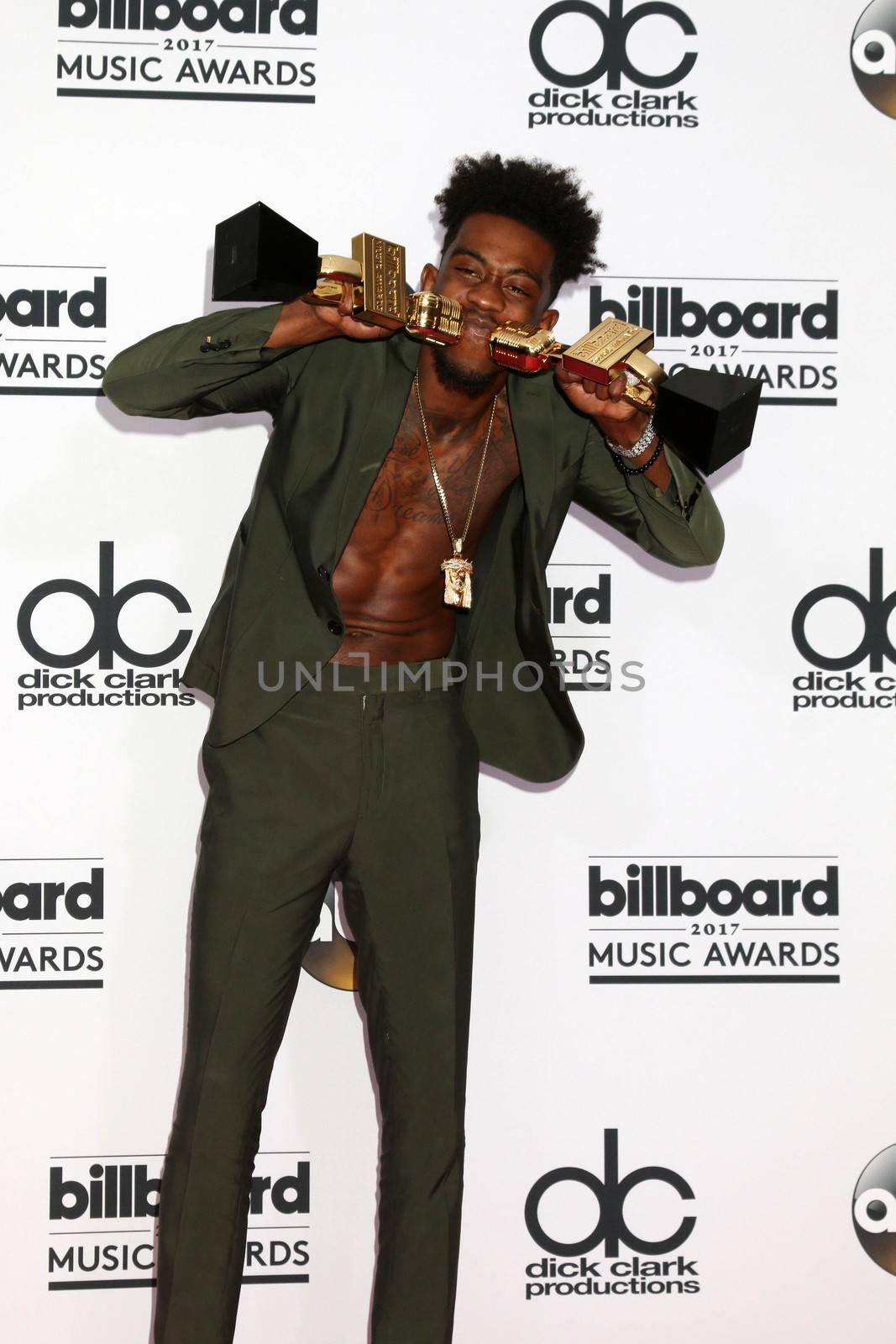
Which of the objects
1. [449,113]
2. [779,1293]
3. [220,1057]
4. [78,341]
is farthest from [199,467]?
[779,1293]

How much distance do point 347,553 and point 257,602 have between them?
0.20 metres

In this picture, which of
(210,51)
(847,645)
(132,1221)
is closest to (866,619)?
(847,645)

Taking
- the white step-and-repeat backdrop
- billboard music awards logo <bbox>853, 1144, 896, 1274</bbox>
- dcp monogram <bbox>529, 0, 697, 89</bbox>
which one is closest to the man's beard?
the white step-and-repeat backdrop

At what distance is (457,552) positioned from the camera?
2574 mm

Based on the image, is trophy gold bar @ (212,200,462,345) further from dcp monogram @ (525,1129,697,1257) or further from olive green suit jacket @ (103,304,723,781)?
dcp monogram @ (525,1129,697,1257)

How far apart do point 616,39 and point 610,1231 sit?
284 centimetres

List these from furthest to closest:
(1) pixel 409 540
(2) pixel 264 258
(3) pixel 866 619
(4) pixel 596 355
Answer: (3) pixel 866 619 < (1) pixel 409 540 < (4) pixel 596 355 < (2) pixel 264 258

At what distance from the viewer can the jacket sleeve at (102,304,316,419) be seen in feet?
7.53

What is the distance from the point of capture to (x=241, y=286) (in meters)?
2.19

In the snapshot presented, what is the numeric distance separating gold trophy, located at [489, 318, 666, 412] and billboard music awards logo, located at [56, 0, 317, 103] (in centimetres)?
103

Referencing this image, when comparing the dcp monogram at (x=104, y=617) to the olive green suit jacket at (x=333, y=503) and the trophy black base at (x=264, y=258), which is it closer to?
the olive green suit jacket at (x=333, y=503)

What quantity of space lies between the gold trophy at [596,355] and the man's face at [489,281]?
0.15 m

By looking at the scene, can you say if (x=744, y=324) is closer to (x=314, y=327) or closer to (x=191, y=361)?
(x=314, y=327)

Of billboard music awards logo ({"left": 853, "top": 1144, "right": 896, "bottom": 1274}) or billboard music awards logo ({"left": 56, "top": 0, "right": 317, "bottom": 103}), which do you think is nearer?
billboard music awards logo ({"left": 56, "top": 0, "right": 317, "bottom": 103})
